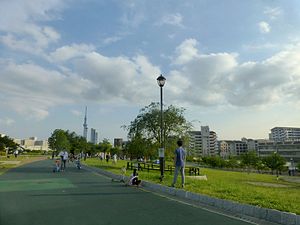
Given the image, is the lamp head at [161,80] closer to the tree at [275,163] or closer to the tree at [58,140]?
the tree at [275,163]

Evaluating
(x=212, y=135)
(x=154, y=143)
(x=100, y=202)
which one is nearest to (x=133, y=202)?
(x=100, y=202)

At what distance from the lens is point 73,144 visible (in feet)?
311

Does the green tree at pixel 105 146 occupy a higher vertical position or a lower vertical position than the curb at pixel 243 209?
higher

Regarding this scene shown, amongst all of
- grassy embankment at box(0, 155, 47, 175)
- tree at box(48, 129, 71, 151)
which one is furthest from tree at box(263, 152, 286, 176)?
tree at box(48, 129, 71, 151)

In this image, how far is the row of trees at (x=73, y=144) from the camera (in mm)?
81938

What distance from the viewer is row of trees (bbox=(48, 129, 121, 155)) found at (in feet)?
269

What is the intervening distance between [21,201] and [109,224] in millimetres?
4390

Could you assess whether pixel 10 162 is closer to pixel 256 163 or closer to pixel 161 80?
pixel 161 80

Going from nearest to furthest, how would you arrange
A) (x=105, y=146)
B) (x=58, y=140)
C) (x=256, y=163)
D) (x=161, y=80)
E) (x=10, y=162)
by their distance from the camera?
(x=161, y=80)
(x=10, y=162)
(x=256, y=163)
(x=58, y=140)
(x=105, y=146)

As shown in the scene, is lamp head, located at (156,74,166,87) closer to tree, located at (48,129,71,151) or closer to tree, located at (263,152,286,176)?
tree, located at (263,152,286,176)

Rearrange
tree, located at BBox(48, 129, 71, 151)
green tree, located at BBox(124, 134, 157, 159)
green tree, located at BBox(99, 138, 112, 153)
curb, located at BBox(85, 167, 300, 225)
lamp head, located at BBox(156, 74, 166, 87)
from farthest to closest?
green tree, located at BBox(99, 138, 112, 153), tree, located at BBox(48, 129, 71, 151), green tree, located at BBox(124, 134, 157, 159), lamp head, located at BBox(156, 74, 166, 87), curb, located at BBox(85, 167, 300, 225)

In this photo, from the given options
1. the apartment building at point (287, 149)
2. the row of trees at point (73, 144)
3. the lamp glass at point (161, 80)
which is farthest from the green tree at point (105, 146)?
the lamp glass at point (161, 80)

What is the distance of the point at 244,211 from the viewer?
8047 millimetres

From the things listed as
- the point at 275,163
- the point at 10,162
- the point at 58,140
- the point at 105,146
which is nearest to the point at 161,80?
the point at 10,162
